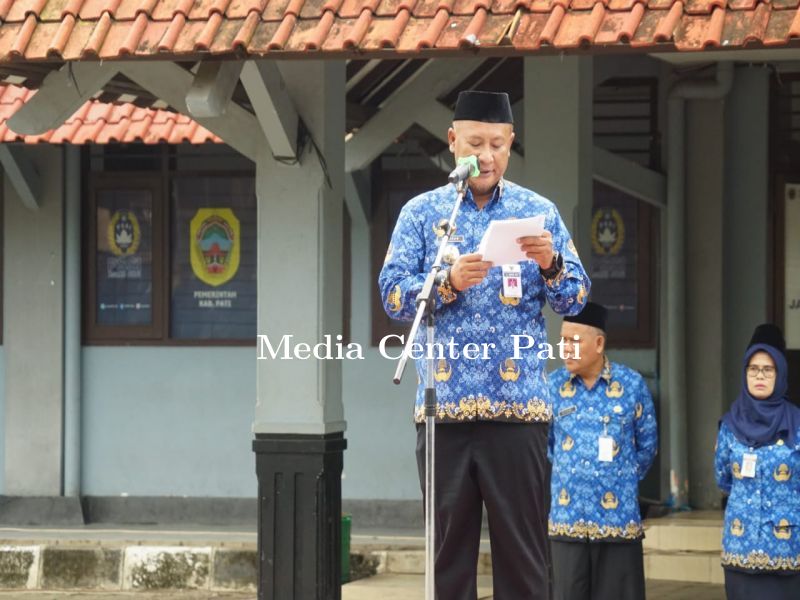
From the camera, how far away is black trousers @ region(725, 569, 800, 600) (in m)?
8.41

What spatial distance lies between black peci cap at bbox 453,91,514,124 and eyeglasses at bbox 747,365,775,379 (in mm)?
3277

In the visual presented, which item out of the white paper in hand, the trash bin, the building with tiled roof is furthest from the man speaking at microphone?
the trash bin

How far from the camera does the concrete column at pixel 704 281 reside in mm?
12484

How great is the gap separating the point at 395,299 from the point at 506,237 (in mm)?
484

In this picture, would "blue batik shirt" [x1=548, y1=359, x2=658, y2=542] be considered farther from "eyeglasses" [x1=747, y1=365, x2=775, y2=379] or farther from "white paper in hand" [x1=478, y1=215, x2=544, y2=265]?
"white paper in hand" [x1=478, y1=215, x2=544, y2=265]

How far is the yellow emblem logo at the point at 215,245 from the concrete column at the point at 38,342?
1038mm

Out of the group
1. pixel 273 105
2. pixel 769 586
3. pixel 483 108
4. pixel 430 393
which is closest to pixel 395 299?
pixel 430 393

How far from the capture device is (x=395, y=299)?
5.50 m

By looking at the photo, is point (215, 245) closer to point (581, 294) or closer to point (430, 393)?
point (581, 294)

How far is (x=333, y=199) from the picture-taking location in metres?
8.59

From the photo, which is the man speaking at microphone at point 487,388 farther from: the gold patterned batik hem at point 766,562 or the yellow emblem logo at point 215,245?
the yellow emblem logo at point 215,245

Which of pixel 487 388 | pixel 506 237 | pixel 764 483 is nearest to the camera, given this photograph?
pixel 506 237

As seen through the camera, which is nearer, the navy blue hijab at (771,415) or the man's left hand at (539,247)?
the man's left hand at (539,247)

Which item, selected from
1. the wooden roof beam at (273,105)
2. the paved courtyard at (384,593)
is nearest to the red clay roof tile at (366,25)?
the wooden roof beam at (273,105)
